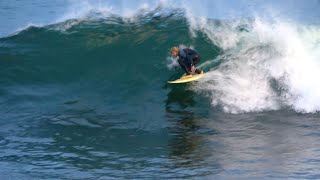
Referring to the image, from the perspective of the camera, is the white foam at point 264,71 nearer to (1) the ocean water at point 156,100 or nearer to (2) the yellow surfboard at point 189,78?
(1) the ocean water at point 156,100

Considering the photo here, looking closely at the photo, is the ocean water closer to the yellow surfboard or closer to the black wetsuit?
the yellow surfboard

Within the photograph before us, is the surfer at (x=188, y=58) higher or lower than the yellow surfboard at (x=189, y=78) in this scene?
higher

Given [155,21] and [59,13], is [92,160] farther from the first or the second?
[59,13]

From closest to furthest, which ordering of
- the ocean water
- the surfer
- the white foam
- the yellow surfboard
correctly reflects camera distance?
the ocean water
the surfer
the white foam
the yellow surfboard

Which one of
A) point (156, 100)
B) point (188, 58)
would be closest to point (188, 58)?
point (188, 58)

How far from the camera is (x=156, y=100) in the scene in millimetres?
15156

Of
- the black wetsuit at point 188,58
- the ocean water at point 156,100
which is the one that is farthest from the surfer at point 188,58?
the ocean water at point 156,100

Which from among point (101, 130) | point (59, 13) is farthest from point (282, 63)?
point (59, 13)

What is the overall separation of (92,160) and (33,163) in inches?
42.1

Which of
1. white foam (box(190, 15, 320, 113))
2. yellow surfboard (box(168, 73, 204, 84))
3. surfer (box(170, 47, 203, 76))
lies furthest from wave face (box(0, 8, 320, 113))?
surfer (box(170, 47, 203, 76))

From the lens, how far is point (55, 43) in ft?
59.5

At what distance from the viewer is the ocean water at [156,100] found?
35.6 ft

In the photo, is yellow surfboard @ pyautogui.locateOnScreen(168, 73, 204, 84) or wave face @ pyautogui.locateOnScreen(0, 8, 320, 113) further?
wave face @ pyautogui.locateOnScreen(0, 8, 320, 113)

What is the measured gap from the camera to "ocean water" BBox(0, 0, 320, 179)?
10.9 meters
